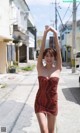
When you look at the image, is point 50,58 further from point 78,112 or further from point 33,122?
point 78,112

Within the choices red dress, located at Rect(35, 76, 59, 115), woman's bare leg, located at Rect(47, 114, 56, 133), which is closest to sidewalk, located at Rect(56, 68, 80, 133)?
woman's bare leg, located at Rect(47, 114, 56, 133)

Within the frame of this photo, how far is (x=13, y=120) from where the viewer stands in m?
9.05

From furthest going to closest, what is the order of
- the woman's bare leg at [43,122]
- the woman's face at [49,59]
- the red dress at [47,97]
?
the woman's face at [49,59] → the red dress at [47,97] → the woman's bare leg at [43,122]

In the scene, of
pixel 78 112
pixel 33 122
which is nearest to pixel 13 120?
pixel 33 122

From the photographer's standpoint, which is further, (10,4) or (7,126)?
(10,4)

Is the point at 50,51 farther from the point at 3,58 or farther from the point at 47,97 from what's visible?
the point at 3,58

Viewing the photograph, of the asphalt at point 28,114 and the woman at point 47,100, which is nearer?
the woman at point 47,100

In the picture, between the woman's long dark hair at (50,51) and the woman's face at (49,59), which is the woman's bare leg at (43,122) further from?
the woman's long dark hair at (50,51)

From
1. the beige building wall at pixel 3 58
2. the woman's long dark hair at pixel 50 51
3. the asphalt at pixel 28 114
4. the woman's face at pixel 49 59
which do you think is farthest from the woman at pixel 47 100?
the beige building wall at pixel 3 58

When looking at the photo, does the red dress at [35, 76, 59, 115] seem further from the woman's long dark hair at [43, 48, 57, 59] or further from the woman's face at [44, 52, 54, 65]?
the woman's long dark hair at [43, 48, 57, 59]

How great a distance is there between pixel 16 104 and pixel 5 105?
44 centimetres

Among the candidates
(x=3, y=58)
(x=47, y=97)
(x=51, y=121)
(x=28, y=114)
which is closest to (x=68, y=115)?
(x=28, y=114)

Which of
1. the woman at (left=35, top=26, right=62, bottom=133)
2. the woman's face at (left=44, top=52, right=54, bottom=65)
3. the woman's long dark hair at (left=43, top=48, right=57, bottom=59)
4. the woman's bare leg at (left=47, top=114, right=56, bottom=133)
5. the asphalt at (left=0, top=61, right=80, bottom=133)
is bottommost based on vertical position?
the asphalt at (left=0, top=61, right=80, bottom=133)

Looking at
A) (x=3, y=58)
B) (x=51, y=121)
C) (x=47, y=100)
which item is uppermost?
(x=47, y=100)
